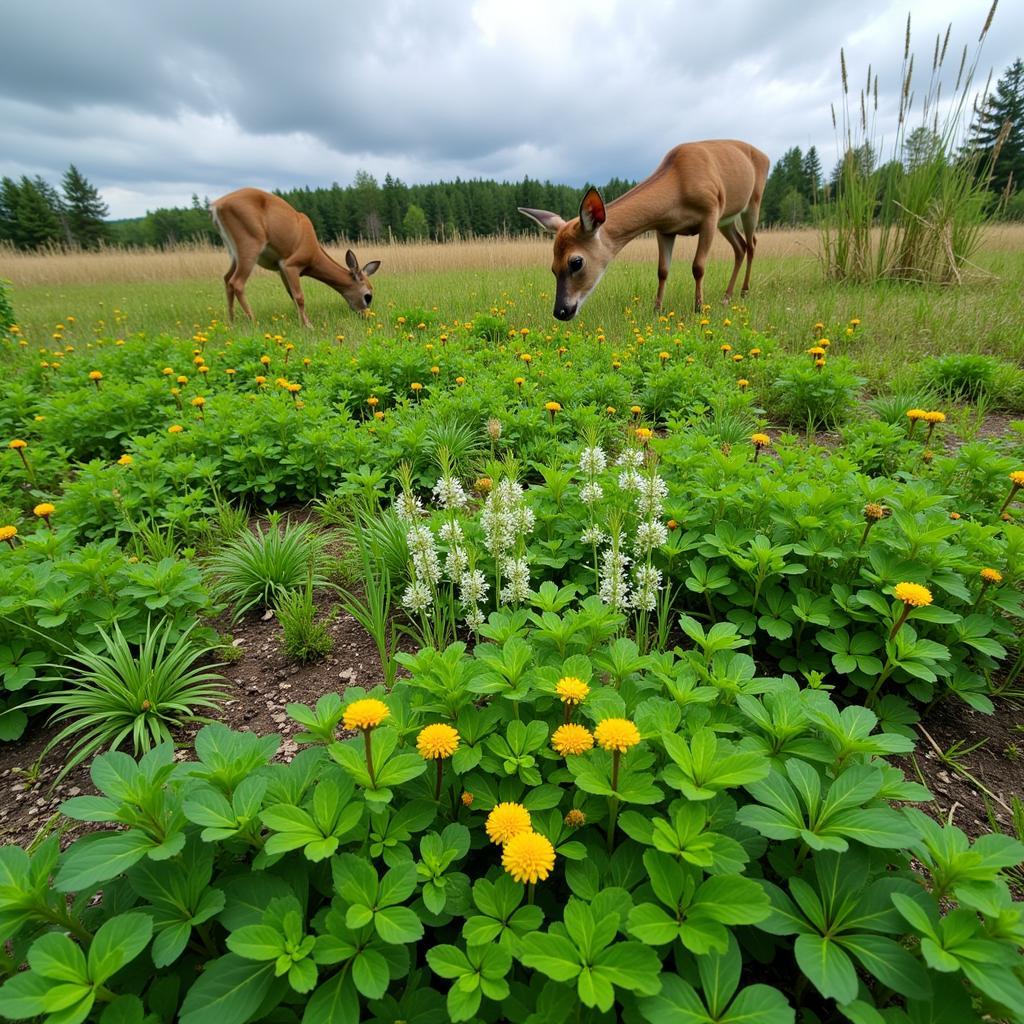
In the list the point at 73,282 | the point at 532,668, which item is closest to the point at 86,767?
the point at 532,668

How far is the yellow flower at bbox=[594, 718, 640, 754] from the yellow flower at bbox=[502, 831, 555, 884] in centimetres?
18

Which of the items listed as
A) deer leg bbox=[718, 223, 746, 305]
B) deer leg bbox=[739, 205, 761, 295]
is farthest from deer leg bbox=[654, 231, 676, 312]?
deer leg bbox=[739, 205, 761, 295]

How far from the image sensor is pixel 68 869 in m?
0.84

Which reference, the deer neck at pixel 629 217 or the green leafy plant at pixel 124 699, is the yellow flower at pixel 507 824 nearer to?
the green leafy plant at pixel 124 699

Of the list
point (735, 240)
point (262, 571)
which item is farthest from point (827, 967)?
point (735, 240)

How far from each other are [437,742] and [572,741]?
252mm

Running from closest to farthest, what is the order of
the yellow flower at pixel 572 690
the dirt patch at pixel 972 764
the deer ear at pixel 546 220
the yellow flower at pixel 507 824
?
1. the yellow flower at pixel 507 824
2. the yellow flower at pixel 572 690
3. the dirt patch at pixel 972 764
4. the deer ear at pixel 546 220

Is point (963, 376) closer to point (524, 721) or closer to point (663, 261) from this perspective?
point (663, 261)

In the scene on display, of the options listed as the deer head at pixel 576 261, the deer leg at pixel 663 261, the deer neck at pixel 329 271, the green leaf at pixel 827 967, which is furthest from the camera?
the deer neck at pixel 329 271

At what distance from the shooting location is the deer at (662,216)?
573cm

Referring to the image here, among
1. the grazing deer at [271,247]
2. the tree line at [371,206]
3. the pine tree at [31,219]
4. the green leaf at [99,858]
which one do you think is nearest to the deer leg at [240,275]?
the grazing deer at [271,247]

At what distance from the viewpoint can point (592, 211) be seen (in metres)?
5.35

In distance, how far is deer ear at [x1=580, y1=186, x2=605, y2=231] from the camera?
5.04m

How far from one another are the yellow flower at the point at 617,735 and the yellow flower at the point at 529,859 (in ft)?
0.60
